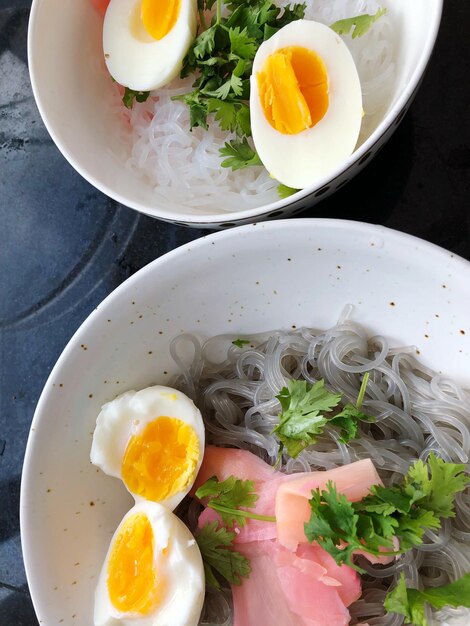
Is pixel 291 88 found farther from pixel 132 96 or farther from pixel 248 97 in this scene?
pixel 132 96

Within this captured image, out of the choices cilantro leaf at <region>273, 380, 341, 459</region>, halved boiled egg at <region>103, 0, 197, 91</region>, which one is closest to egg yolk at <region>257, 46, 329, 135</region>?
halved boiled egg at <region>103, 0, 197, 91</region>

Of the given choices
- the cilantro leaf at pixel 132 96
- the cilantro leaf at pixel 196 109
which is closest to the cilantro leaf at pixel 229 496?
the cilantro leaf at pixel 196 109

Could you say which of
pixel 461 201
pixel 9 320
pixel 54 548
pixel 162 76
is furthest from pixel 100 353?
pixel 461 201

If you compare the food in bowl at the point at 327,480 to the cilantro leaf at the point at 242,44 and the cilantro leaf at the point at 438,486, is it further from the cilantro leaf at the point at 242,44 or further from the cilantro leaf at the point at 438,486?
the cilantro leaf at the point at 242,44

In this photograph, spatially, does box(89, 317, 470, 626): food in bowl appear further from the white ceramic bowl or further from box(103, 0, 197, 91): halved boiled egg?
box(103, 0, 197, 91): halved boiled egg

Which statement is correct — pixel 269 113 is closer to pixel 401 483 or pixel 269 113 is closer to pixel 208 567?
pixel 401 483

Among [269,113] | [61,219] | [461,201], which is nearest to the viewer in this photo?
[269,113]
